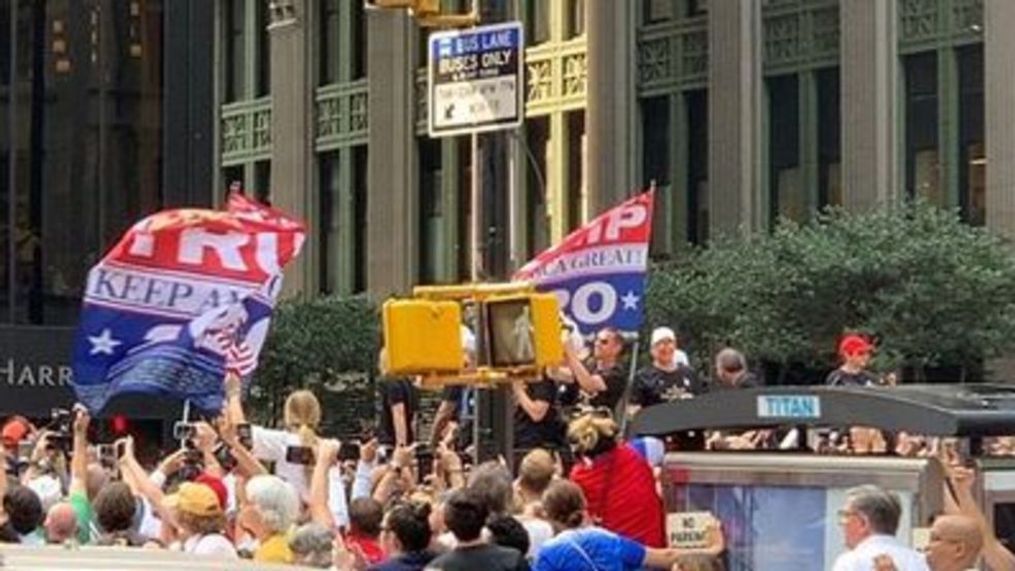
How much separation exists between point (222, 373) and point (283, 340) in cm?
3190

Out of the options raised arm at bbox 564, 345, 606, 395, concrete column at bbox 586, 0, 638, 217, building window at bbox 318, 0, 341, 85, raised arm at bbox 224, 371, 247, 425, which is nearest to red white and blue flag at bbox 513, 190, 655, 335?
raised arm at bbox 564, 345, 606, 395

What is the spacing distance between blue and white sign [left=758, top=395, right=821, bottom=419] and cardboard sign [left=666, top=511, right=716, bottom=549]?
0.60 meters

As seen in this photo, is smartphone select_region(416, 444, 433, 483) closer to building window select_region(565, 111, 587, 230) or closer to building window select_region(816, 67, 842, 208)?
building window select_region(816, 67, 842, 208)

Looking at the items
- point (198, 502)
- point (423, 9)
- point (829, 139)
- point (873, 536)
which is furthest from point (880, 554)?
point (829, 139)

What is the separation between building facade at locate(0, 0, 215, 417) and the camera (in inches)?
1160

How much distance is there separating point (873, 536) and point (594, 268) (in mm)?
6681

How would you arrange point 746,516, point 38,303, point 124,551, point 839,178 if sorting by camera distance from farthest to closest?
point 839,178, point 38,303, point 746,516, point 124,551

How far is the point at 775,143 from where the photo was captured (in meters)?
43.2

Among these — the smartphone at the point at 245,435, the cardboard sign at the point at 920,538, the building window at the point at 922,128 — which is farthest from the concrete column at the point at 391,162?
the cardboard sign at the point at 920,538

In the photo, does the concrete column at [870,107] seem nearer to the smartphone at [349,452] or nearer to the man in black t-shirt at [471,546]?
the smartphone at [349,452]

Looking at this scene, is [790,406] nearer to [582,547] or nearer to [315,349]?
[582,547]

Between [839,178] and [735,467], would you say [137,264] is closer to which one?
[735,467]

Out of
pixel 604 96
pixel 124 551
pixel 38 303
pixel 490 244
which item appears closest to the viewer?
pixel 124 551

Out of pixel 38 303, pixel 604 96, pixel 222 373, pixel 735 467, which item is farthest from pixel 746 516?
pixel 604 96
